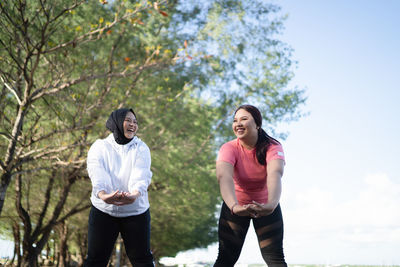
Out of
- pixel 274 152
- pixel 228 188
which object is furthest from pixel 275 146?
pixel 228 188

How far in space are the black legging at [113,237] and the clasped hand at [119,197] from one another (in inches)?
11.0

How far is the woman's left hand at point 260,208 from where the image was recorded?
3.76m

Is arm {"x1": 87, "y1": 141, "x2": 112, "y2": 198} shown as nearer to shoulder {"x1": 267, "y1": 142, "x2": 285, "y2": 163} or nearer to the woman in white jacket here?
the woman in white jacket

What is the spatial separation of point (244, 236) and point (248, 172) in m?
0.57

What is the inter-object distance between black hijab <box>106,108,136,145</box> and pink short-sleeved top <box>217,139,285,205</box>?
0.94 metres

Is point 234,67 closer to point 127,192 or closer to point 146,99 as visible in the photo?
point 146,99

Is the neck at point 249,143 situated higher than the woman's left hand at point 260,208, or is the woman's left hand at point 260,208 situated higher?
the neck at point 249,143

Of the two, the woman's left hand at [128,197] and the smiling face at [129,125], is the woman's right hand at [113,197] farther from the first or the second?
the smiling face at [129,125]

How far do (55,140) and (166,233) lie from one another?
37.5 ft

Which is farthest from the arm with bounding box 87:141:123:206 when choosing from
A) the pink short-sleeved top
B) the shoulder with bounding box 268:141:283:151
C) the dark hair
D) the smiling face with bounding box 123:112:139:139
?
the shoulder with bounding box 268:141:283:151

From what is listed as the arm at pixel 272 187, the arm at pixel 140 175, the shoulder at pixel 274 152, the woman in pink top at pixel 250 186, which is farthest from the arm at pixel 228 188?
the arm at pixel 140 175

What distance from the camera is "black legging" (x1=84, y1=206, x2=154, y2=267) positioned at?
422 cm

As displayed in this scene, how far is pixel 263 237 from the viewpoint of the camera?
160 inches

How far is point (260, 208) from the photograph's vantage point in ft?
12.4
